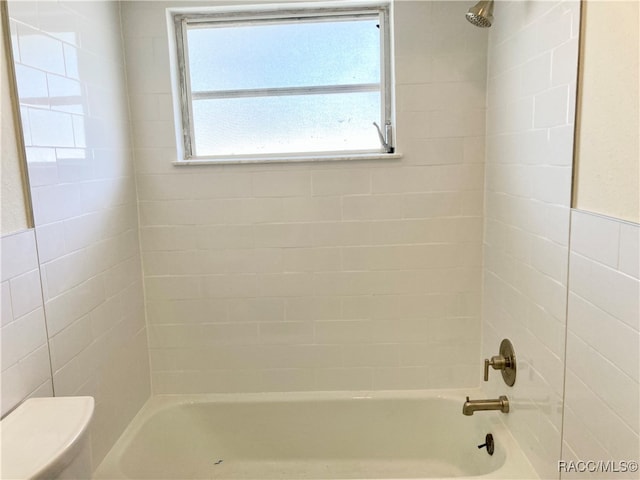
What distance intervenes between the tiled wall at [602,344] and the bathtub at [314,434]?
2.70ft

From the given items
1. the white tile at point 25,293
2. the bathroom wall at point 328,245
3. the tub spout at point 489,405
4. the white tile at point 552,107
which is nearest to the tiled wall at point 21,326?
the white tile at point 25,293

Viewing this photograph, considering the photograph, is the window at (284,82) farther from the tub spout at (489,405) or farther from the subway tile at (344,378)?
the tub spout at (489,405)

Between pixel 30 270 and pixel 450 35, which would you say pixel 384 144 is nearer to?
pixel 450 35

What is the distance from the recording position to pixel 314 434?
87.6 inches

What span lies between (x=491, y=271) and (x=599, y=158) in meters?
0.89

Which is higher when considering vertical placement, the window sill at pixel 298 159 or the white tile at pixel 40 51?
the white tile at pixel 40 51

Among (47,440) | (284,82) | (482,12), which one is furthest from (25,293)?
(482,12)

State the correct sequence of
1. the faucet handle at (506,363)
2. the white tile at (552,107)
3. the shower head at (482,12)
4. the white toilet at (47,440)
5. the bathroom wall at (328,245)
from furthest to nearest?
the bathroom wall at (328,245) < the faucet handle at (506,363) < the shower head at (482,12) < the white tile at (552,107) < the white toilet at (47,440)

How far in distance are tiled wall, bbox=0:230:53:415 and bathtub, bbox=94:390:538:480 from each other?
2.67 feet

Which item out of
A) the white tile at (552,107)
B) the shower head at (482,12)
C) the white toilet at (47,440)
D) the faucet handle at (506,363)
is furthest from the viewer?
the faucet handle at (506,363)

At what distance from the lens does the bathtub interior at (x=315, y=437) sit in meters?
2.15

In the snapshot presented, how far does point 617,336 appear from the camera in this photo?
1130mm

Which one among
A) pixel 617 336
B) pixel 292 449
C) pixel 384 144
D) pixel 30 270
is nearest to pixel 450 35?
pixel 384 144

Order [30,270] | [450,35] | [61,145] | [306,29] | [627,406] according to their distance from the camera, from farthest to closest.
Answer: [306,29] → [450,35] → [61,145] → [30,270] → [627,406]
